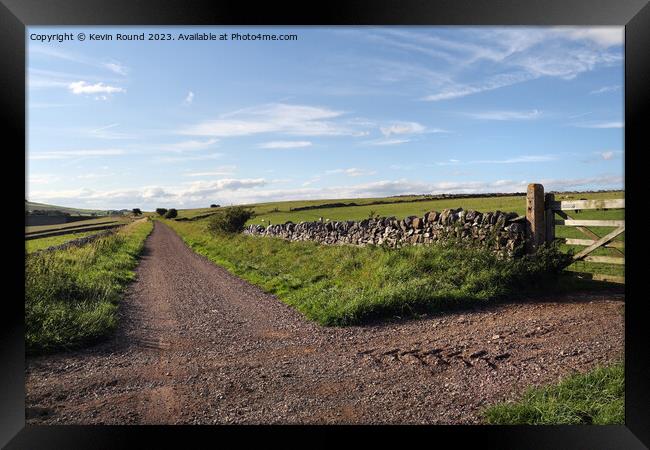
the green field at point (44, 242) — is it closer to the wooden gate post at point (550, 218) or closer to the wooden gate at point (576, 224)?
the wooden gate at point (576, 224)

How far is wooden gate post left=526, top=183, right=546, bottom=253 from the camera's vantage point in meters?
9.18

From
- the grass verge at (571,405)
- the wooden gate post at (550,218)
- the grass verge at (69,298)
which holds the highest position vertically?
the wooden gate post at (550,218)

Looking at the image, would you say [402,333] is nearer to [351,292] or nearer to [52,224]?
[351,292]

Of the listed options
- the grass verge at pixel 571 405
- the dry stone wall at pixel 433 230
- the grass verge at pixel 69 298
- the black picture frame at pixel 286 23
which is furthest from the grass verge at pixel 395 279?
the grass verge at pixel 69 298

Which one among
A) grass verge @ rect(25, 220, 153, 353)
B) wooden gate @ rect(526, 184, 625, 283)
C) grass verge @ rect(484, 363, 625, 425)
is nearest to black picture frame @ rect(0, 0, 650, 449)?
grass verge @ rect(484, 363, 625, 425)

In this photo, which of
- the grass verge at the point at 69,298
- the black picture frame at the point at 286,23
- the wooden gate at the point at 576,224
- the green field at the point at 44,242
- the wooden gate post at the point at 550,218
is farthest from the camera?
the wooden gate post at the point at 550,218

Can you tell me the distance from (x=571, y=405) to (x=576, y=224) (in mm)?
5375

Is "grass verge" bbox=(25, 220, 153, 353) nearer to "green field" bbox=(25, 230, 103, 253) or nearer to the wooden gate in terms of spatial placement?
"green field" bbox=(25, 230, 103, 253)

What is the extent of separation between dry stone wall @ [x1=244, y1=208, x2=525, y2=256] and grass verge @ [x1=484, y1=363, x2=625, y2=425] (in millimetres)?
4466

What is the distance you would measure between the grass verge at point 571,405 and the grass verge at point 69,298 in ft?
18.0

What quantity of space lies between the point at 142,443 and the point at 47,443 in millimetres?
959

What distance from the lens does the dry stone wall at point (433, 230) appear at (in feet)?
30.8

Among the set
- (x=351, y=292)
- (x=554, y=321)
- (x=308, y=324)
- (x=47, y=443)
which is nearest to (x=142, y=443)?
(x=47, y=443)

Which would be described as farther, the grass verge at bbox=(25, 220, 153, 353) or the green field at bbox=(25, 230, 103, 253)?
the green field at bbox=(25, 230, 103, 253)
